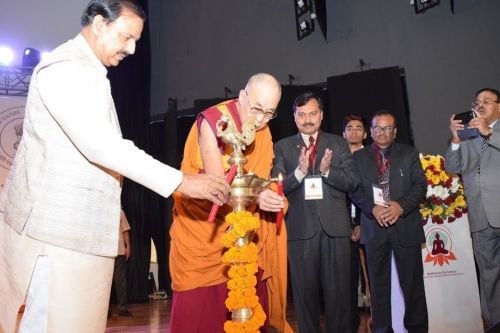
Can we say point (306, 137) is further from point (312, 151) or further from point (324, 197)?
point (324, 197)

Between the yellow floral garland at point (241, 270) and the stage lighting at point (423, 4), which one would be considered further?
the stage lighting at point (423, 4)

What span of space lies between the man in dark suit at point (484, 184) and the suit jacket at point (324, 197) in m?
0.93

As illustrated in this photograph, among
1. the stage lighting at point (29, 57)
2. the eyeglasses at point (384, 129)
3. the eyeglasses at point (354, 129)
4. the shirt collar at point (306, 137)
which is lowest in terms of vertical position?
the shirt collar at point (306, 137)

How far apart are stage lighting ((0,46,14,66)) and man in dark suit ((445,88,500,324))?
525cm

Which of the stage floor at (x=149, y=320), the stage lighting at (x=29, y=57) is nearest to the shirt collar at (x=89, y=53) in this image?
the stage floor at (x=149, y=320)

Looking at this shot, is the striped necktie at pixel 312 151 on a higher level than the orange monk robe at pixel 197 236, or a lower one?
higher

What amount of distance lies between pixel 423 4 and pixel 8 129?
16.8ft

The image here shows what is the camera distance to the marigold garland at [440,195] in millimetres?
3613

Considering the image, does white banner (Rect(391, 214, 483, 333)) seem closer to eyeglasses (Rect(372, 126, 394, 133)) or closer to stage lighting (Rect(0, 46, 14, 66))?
eyeglasses (Rect(372, 126, 394, 133))

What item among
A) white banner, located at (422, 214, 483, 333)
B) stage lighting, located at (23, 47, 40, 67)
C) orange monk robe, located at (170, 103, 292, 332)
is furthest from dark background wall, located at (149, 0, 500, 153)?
orange monk robe, located at (170, 103, 292, 332)

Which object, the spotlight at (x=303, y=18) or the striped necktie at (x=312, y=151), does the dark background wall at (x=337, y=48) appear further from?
the striped necktie at (x=312, y=151)

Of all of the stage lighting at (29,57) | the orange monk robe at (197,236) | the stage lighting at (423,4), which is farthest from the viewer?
the stage lighting at (29,57)

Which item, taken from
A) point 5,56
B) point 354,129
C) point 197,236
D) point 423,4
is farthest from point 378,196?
point 5,56

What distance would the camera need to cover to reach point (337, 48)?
636 cm
